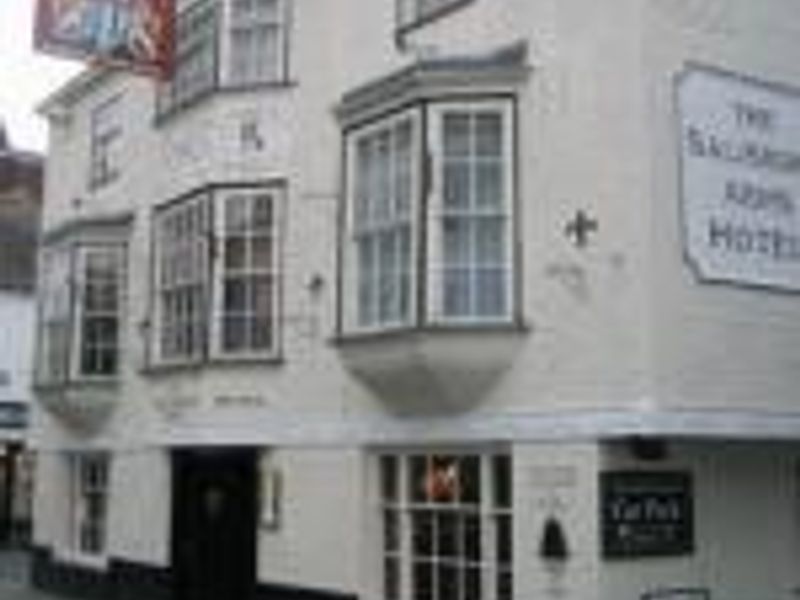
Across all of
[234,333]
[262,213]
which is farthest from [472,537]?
[262,213]

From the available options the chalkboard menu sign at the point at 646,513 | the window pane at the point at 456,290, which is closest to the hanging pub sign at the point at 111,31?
the window pane at the point at 456,290

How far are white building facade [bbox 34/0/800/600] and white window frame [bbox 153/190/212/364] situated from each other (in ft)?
0.18

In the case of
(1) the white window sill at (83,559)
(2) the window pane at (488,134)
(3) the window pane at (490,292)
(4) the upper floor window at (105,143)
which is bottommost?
(1) the white window sill at (83,559)

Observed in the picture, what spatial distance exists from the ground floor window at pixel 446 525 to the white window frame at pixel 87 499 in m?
7.17

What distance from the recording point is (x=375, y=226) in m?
15.4

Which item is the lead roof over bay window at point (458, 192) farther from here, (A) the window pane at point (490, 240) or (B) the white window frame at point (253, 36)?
(B) the white window frame at point (253, 36)

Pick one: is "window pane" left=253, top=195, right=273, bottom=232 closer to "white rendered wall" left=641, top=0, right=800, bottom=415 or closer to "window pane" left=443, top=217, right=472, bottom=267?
"window pane" left=443, top=217, right=472, bottom=267

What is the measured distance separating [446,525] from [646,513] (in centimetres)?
259

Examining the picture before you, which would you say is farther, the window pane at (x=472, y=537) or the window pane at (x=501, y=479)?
the window pane at (x=472, y=537)

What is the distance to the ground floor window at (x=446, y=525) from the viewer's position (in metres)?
14.3

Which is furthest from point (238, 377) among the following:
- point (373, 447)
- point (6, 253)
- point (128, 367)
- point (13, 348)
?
point (6, 253)

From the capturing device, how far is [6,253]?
36.9 meters

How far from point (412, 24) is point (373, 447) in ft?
14.7

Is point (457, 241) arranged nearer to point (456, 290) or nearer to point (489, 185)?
point (456, 290)
